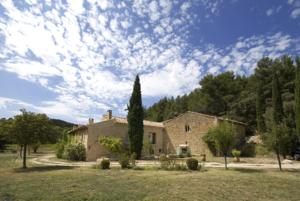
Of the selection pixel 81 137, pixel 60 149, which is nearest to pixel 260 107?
pixel 81 137

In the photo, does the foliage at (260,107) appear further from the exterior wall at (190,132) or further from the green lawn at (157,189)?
the green lawn at (157,189)

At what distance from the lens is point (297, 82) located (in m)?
29.6

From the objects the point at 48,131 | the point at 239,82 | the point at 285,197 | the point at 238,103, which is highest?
the point at 239,82

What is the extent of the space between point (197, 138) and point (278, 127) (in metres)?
18.0

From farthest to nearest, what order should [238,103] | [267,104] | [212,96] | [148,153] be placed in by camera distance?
[212,96] < [238,103] < [267,104] < [148,153]

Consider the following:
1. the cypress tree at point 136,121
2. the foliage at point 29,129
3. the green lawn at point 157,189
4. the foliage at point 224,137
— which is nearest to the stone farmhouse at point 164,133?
the cypress tree at point 136,121

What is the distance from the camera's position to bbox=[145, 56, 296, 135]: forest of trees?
40750mm

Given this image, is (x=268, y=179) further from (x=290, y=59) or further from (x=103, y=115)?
(x=290, y=59)

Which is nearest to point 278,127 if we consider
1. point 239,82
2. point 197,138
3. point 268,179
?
point 268,179

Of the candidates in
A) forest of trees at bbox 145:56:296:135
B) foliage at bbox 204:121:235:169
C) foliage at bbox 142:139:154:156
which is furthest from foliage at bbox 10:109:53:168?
forest of trees at bbox 145:56:296:135

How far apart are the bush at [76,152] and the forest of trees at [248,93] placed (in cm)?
2480

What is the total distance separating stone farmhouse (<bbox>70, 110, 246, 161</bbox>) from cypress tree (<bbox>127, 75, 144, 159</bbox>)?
2.93 metres

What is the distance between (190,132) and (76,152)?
16.2m

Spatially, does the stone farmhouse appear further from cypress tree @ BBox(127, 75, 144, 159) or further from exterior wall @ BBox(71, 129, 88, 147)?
cypress tree @ BBox(127, 75, 144, 159)
